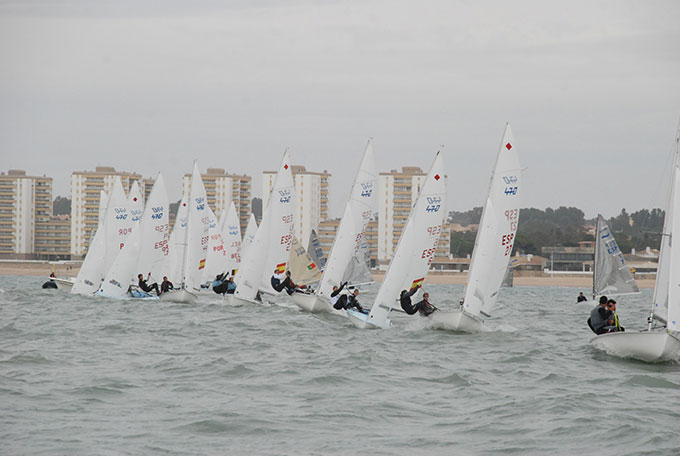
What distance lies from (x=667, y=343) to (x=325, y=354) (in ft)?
19.1

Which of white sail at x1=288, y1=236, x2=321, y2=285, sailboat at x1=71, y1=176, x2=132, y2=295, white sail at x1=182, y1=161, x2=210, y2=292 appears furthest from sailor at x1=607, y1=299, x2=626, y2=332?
white sail at x1=288, y1=236, x2=321, y2=285

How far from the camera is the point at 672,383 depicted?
13945 millimetres

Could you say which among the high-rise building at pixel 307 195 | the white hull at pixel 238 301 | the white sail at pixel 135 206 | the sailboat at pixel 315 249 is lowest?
the white hull at pixel 238 301

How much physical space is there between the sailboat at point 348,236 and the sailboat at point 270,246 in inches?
93.3

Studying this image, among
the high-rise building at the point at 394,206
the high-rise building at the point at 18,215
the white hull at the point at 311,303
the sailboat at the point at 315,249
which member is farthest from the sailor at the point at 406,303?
the high-rise building at the point at 18,215

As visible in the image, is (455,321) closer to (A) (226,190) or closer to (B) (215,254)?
(B) (215,254)

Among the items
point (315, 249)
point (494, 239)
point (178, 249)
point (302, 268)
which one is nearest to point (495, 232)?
point (494, 239)

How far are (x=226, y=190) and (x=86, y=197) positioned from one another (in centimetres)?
1888

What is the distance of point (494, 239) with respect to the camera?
21.0 m

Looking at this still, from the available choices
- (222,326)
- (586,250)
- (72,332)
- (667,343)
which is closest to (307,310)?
(222,326)

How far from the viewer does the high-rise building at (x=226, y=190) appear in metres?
129

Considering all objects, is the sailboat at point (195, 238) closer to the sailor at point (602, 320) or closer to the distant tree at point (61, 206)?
the sailor at point (602, 320)

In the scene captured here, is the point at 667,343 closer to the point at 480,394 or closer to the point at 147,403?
the point at 480,394

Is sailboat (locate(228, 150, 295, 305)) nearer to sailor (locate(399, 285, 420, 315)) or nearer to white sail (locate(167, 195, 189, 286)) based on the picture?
sailor (locate(399, 285, 420, 315))
